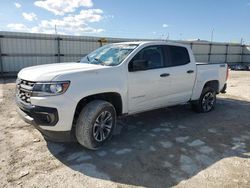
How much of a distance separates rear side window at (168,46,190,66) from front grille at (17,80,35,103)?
3.04m

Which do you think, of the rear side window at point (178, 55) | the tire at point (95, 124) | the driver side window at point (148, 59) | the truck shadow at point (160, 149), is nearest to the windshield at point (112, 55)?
the driver side window at point (148, 59)

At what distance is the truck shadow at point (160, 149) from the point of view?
11.0ft

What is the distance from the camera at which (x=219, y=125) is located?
553 centimetres

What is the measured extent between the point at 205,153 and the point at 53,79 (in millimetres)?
2767

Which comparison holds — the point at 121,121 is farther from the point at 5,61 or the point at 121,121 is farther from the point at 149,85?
the point at 5,61

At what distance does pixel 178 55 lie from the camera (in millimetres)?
5508

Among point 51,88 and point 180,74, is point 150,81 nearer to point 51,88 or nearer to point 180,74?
point 180,74

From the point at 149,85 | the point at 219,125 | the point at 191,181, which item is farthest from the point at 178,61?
the point at 191,181

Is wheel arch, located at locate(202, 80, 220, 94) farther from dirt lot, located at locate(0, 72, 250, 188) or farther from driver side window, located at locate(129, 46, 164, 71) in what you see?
driver side window, located at locate(129, 46, 164, 71)

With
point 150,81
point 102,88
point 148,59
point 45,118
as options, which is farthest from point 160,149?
point 45,118

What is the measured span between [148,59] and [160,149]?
5.90ft

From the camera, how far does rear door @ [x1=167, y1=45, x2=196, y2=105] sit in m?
5.26

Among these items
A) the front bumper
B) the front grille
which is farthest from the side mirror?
the front grille

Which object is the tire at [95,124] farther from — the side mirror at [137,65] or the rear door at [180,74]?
the rear door at [180,74]
